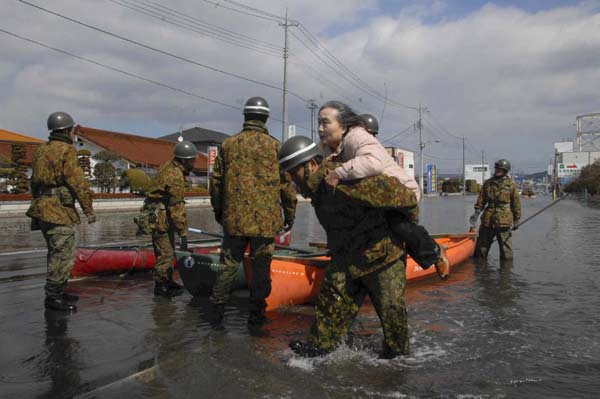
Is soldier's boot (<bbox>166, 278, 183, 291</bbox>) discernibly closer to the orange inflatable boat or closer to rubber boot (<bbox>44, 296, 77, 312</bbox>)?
rubber boot (<bbox>44, 296, 77, 312</bbox>)

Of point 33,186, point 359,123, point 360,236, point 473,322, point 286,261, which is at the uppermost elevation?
point 359,123

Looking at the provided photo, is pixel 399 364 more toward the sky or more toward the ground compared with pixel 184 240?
more toward the ground

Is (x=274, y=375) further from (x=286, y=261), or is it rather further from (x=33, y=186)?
(x=33, y=186)

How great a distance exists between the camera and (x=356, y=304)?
11.1 feet

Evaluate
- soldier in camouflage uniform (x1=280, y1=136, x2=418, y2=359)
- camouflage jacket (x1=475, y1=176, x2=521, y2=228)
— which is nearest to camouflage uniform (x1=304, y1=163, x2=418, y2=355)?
soldier in camouflage uniform (x1=280, y1=136, x2=418, y2=359)

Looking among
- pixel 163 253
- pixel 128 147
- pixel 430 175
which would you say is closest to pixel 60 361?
pixel 163 253

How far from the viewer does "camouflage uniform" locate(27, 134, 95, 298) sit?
481 centimetres

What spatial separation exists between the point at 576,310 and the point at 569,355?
1.75m

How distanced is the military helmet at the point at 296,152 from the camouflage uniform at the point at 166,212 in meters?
2.67

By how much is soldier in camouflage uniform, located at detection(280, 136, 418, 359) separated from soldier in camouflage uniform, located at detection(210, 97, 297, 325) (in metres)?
0.88

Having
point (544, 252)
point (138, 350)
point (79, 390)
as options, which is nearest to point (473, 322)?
point (138, 350)

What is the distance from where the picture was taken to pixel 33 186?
493cm

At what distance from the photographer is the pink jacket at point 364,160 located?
3070mm

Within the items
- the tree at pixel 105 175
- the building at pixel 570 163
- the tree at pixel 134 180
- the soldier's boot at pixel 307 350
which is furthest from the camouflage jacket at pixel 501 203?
the building at pixel 570 163
